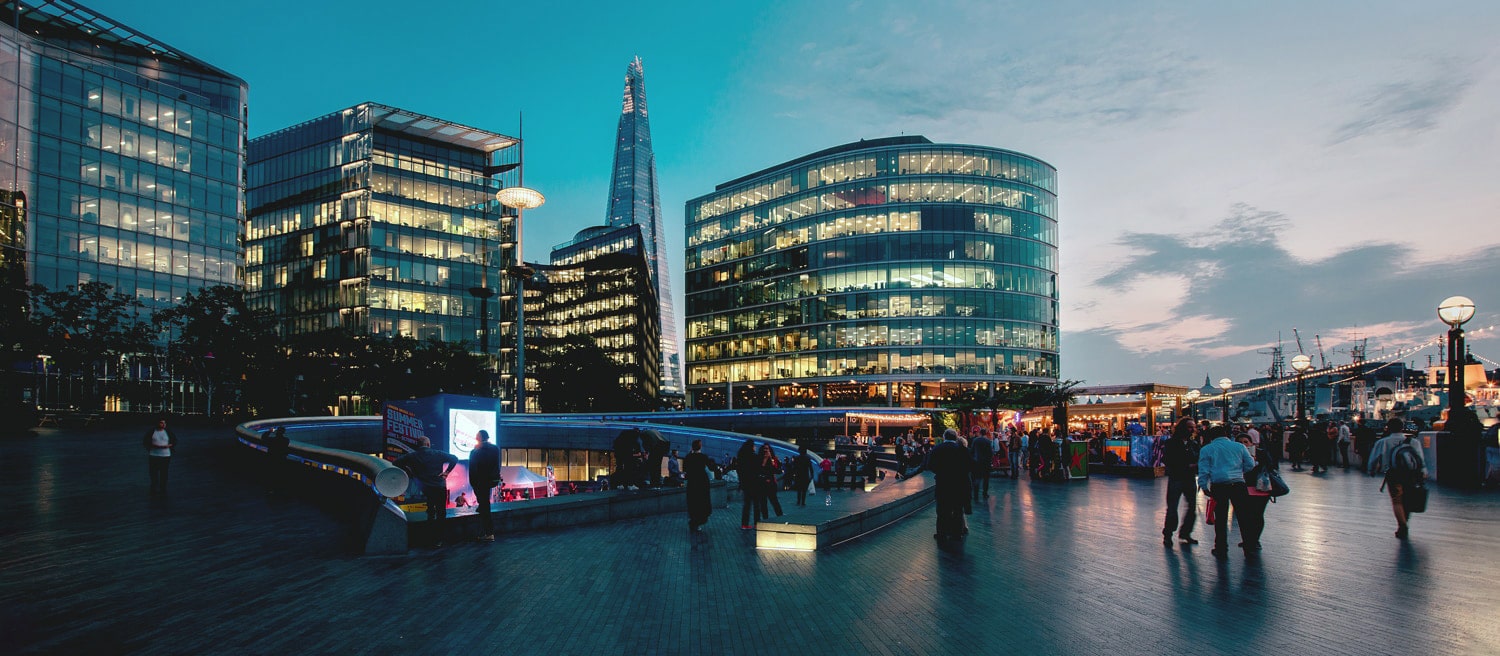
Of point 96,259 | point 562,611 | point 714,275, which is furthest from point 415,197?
point 562,611

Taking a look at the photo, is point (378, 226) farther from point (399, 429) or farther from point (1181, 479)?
point (1181, 479)

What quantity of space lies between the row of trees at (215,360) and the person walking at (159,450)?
880 inches

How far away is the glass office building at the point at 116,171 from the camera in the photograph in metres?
55.0

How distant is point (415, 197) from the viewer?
8700cm

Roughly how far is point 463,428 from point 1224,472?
17618 mm

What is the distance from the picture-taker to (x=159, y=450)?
16328 millimetres

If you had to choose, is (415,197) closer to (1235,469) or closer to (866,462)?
(866,462)

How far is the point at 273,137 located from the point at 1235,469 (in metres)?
110

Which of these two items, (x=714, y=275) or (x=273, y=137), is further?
(x=714, y=275)

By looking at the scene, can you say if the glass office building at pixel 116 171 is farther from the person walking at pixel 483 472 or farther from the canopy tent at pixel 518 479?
the person walking at pixel 483 472

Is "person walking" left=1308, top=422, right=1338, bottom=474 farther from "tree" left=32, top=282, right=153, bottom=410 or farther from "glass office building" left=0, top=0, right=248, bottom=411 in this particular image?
"glass office building" left=0, top=0, right=248, bottom=411

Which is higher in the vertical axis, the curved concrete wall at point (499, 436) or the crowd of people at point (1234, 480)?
the crowd of people at point (1234, 480)

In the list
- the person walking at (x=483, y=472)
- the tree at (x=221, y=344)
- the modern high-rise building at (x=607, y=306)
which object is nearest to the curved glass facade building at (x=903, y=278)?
the modern high-rise building at (x=607, y=306)

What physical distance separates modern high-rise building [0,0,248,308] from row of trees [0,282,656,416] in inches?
153
